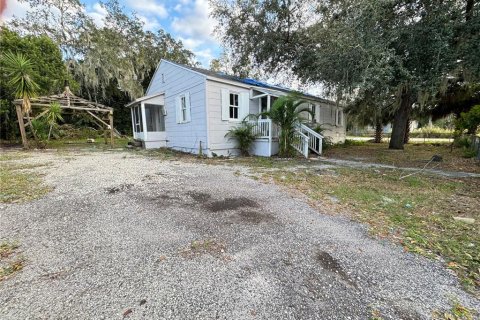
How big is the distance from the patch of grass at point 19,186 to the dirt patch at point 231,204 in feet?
9.87

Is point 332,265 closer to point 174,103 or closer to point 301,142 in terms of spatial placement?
point 301,142

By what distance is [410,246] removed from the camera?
2426 millimetres

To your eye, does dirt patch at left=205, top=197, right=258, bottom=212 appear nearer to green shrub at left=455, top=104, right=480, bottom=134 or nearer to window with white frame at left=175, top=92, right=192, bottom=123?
window with white frame at left=175, top=92, right=192, bottom=123

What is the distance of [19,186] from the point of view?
13.6ft

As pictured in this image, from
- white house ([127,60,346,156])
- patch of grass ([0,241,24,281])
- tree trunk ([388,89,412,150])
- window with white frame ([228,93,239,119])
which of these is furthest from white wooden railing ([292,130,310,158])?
patch of grass ([0,241,24,281])

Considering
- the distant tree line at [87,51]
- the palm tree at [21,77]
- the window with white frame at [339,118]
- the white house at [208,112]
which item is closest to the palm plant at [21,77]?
the palm tree at [21,77]

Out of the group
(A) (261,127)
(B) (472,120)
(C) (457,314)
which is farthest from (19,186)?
(B) (472,120)

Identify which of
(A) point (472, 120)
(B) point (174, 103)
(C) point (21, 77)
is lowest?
(A) point (472, 120)

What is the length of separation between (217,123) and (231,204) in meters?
5.70

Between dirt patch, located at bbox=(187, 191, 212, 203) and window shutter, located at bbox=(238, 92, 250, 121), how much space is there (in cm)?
604

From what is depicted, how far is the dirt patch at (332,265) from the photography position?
1.89 m

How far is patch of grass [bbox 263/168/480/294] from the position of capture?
2.35 metres

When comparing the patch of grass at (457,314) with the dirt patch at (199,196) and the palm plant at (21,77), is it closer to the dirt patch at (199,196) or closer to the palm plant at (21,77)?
the dirt patch at (199,196)

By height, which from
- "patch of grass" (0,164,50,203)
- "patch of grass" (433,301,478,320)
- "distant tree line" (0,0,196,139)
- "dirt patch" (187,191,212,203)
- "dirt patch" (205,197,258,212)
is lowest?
"patch of grass" (433,301,478,320)
